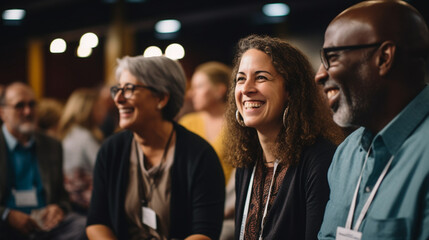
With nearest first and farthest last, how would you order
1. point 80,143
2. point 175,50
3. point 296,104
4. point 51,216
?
1. point 296,104
2. point 51,216
3. point 80,143
4. point 175,50

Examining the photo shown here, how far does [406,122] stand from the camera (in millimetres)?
1216

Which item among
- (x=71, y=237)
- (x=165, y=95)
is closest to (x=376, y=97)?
(x=165, y=95)

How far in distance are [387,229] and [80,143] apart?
12.4 ft

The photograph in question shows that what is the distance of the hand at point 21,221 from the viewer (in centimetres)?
294

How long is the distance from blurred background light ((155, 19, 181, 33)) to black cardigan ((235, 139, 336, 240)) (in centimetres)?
990

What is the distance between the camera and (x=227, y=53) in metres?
13.2

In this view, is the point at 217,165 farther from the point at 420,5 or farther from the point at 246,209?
the point at 420,5

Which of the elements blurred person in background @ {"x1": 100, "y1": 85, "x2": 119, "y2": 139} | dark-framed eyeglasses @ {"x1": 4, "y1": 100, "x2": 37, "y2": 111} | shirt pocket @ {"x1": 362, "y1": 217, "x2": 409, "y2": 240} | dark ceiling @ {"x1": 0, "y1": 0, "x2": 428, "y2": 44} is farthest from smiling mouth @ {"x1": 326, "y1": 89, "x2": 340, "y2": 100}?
dark ceiling @ {"x1": 0, "y1": 0, "x2": 428, "y2": 44}

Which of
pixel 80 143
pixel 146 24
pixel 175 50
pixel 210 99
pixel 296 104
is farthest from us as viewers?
pixel 175 50

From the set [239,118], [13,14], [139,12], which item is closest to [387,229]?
[239,118]

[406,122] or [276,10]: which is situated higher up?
[276,10]

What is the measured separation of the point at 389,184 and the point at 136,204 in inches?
57.0

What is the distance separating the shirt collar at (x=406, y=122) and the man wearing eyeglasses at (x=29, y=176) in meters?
2.54

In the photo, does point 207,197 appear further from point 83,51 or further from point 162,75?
point 83,51
